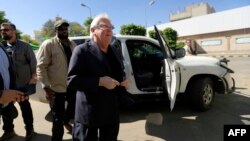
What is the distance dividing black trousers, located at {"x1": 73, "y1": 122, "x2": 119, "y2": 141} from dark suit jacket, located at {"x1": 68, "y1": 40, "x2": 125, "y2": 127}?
→ 0.07 m

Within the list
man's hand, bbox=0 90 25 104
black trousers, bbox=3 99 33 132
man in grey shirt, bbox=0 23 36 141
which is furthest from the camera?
black trousers, bbox=3 99 33 132

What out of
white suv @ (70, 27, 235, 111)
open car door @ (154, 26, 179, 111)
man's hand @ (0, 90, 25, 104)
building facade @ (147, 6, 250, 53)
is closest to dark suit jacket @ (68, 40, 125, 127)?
man's hand @ (0, 90, 25, 104)

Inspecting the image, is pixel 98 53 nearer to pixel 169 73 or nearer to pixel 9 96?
pixel 9 96

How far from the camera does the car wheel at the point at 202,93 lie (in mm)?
5781

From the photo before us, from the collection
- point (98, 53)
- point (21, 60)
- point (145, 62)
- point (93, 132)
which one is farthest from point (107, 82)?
point (145, 62)

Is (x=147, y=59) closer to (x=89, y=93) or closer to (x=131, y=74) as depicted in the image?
(x=131, y=74)

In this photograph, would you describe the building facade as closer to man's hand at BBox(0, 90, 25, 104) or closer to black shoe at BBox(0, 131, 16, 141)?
black shoe at BBox(0, 131, 16, 141)

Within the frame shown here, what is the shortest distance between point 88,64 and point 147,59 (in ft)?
13.0

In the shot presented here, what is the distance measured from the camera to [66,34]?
159 inches

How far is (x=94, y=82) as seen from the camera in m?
2.48

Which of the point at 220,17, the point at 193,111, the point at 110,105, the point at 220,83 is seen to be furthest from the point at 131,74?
the point at 220,17

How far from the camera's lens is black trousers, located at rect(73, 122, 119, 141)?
8.62 ft

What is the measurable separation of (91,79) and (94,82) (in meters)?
0.04

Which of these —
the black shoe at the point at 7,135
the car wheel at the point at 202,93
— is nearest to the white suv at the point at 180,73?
the car wheel at the point at 202,93
